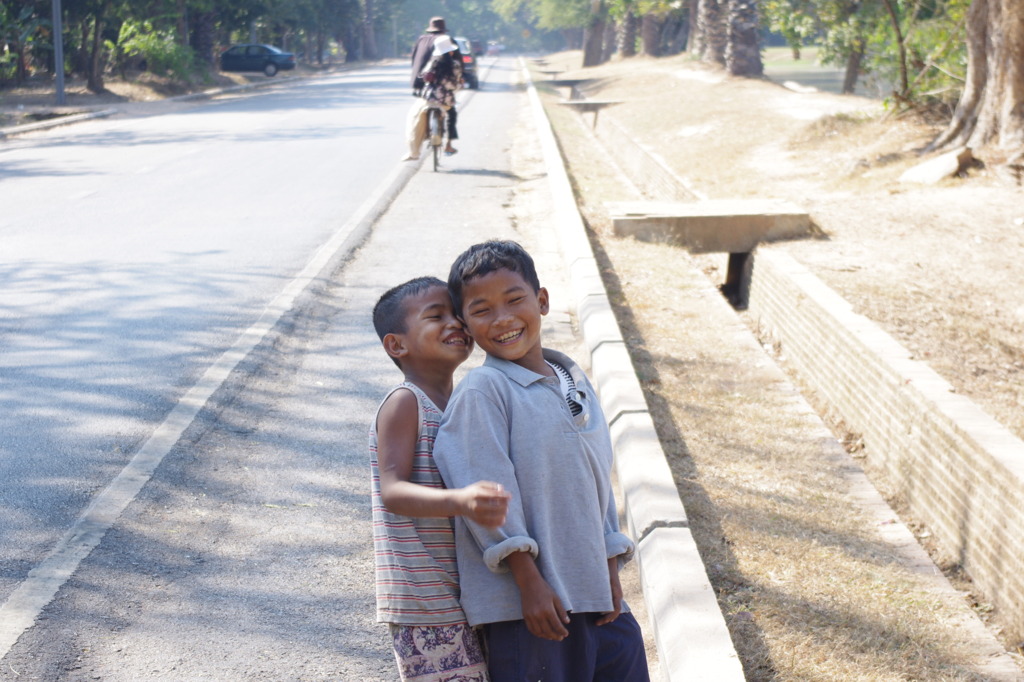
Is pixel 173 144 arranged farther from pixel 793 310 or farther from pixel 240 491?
pixel 240 491

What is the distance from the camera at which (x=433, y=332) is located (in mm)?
2297

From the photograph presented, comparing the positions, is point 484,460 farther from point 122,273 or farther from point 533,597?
point 122,273

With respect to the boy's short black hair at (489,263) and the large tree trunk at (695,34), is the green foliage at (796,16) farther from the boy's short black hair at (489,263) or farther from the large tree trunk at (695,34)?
the boy's short black hair at (489,263)

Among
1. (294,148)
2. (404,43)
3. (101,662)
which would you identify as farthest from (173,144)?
(404,43)

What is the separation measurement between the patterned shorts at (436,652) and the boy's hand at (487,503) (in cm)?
31

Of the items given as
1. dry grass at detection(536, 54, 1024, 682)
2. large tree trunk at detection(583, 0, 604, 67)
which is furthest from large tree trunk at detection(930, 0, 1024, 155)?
large tree trunk at detection(583, 0, 604, 67)

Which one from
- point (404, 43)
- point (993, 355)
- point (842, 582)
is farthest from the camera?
point (404, 43)

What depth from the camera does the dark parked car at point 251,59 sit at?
48.4 m

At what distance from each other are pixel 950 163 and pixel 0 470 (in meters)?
10.0

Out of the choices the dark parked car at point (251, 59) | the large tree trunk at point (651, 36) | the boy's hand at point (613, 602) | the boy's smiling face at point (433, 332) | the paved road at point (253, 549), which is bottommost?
the paved road at point (253, 549)

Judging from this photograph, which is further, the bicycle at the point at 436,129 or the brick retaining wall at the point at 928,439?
the bicycle at the point at 436,129

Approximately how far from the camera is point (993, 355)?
6.88 meters

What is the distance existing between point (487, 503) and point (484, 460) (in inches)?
5.3

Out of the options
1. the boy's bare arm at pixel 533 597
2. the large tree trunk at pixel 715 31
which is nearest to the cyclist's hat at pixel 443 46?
the boy's bare arm at pixel 533 597
